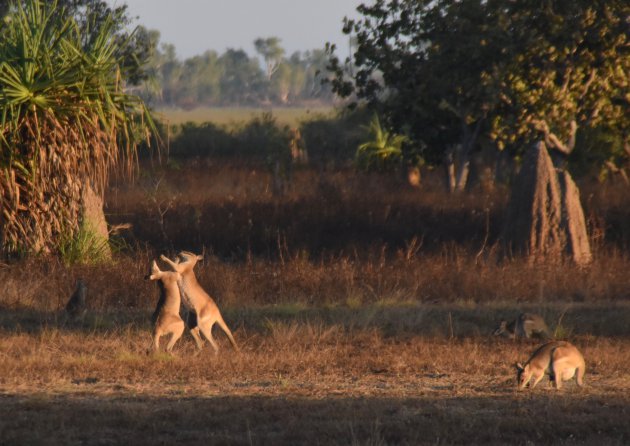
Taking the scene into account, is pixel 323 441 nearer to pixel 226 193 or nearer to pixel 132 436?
pixel 132 436

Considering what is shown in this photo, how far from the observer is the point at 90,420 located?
7191mm

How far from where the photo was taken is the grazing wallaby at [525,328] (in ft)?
37.3

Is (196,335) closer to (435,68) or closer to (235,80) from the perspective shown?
(435,68)

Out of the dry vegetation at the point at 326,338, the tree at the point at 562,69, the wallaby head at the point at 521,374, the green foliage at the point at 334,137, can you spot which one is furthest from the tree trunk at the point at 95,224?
the green foliage at the point at 334,137

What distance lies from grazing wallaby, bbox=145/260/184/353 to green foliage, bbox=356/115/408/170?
71.2 ft

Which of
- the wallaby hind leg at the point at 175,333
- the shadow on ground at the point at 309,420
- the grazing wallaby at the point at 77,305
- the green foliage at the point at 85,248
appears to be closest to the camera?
the shadow on ground at the point at 309,420

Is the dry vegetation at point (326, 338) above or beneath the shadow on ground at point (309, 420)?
beneath

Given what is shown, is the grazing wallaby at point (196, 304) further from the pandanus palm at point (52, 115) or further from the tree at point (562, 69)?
the tree at point (562, 69)

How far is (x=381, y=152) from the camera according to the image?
32094mm

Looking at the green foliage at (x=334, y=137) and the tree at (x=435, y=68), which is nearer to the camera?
the tree at (x=435, y=68)

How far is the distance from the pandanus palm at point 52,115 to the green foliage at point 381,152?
18401mm

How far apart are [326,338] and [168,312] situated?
2064 millimetres

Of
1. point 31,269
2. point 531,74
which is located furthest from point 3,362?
point 531,74

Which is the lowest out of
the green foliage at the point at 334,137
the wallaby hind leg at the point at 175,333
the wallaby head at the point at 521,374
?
the green foliage at the point at 334,137
